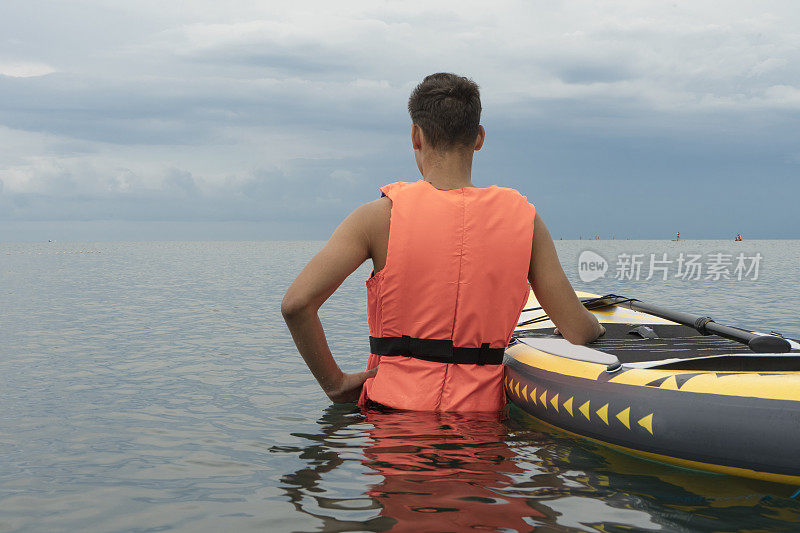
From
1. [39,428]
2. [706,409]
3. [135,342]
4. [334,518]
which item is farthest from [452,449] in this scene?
[135,342]

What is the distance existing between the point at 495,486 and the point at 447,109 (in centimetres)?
182

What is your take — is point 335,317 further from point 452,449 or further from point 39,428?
point 452,449

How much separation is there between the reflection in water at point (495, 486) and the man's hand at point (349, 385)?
179 millimetres

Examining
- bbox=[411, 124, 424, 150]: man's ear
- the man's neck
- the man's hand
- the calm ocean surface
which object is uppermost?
bbox=[411, 124, 424, 150]: man's ear

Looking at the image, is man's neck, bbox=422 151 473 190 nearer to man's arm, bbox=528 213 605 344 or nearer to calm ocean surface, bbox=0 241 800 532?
man's arm, bbox=528 213 605 344

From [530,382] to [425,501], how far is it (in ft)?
4.76

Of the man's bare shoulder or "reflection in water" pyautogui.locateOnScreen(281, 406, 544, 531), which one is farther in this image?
the man's bare shoulder

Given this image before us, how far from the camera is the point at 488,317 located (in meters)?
3.53

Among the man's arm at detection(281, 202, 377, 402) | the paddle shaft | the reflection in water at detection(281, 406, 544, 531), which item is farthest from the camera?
the paddle shaft

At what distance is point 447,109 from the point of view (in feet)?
11.0

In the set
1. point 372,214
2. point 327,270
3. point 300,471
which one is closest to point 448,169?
point 372,214

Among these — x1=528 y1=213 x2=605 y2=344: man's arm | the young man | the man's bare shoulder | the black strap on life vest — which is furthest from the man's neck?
the black strap on life vest

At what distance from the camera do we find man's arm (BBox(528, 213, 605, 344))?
354 centimetres

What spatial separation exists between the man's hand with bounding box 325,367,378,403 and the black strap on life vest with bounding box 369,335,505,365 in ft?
0.78
